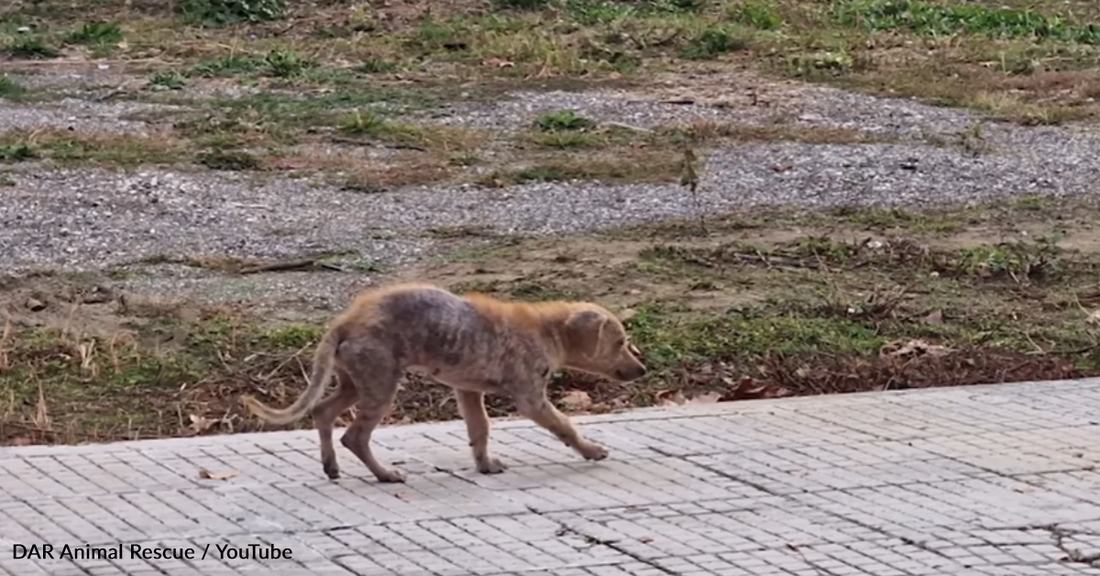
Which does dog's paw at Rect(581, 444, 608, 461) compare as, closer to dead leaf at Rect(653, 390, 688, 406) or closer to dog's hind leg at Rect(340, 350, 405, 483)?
dog's hind leg at Rect(340, 350, 405, 483)

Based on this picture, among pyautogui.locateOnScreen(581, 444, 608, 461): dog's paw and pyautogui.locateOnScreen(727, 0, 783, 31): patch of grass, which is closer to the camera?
pyautogui.locateOnScreen(581, 444, 608, 461): dog's paw

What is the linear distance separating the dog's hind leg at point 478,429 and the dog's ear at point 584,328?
46 cm

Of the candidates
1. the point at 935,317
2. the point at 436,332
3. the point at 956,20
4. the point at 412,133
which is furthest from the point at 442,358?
the point at 956,20

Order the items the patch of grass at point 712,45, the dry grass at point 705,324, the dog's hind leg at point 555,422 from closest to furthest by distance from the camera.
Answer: the dog's hind leg at point 555,422 < the dry grass at point 705,324 < the patch of grass at point 712,45

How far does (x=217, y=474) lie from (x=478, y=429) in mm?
990

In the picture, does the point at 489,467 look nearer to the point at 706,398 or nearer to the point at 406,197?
the point at 706,398

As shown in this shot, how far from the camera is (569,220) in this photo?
1346 centimetres

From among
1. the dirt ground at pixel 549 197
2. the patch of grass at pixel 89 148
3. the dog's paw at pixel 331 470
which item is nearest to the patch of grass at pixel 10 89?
the dirt ground at pixel 549 197

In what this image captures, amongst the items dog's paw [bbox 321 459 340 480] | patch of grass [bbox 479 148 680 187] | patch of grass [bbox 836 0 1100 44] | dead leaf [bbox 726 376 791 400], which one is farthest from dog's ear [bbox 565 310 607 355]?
patch of grass [bbox 836 0 1100 44]

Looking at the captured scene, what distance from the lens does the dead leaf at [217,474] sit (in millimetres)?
7496

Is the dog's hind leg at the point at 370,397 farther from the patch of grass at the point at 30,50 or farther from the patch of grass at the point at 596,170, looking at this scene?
the patch of grass at the point at 30,50

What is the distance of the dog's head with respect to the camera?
8172mm

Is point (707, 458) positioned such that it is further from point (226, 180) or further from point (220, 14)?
point (220, 14)

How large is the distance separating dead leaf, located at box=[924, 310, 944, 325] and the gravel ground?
121 inches
